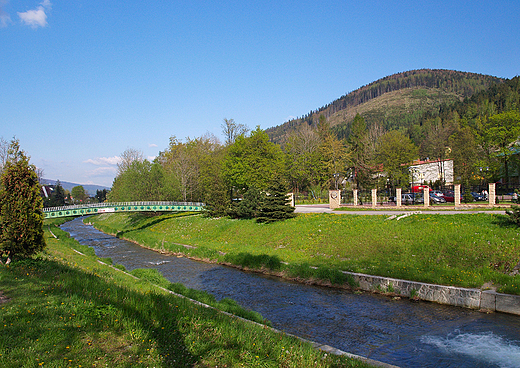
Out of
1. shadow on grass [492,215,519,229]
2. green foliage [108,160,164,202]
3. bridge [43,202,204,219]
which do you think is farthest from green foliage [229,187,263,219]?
Result: green foliage [108,160,164,202]

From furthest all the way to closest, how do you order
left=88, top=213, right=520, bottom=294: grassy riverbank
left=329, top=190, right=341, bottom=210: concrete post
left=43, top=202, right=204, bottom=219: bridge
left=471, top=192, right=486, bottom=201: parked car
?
left=43, top=202, right=204, bottom=219: bridge < left=471, top=192, right=486, bottom=201: parked car < left=329, top=190, right=341, bottom=210: concrete post < left=88, top=213, right=520, bottom=294: grassy riverbank

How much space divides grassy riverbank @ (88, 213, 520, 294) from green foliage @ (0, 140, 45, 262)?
506 inches

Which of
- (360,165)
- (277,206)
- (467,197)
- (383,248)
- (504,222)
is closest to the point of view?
(504,222)

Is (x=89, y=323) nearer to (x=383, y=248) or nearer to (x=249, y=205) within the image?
(x=383, y=248)

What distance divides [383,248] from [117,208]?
37421mm

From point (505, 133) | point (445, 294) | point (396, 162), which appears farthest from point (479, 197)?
point (445, 294)

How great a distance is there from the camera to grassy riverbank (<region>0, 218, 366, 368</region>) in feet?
19.3

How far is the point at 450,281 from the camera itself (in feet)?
48.2

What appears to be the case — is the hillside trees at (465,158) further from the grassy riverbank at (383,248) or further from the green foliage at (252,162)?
the grassy riverbank at (383,248)

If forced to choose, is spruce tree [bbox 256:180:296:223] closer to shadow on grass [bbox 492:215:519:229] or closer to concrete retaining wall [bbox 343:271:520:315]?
concrete retaining wall [bbox 343:271:520:315]

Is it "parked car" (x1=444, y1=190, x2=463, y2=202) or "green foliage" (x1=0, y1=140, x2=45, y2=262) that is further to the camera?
"parked car" (x1=444, y1=190, x2=463, y2=202)

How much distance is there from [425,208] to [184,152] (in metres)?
47.6

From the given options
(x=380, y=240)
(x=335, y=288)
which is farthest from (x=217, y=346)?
(x=380, y=240)

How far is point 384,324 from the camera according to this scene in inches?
479
